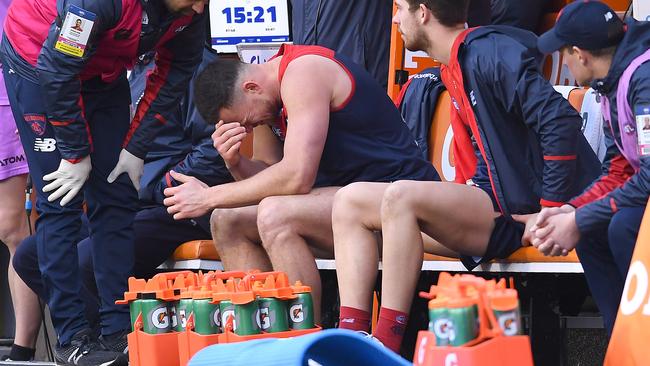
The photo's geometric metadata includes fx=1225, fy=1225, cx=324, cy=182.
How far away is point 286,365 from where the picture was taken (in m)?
2.35

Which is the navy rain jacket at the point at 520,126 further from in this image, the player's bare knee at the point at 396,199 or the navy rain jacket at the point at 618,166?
the player's bare knee at the point at 396,199

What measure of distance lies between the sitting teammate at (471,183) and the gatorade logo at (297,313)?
39cm

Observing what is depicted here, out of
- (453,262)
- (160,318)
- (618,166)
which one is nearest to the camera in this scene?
(618,166)

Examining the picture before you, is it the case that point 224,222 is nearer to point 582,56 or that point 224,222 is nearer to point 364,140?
point 364,140

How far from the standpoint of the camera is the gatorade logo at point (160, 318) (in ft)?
12.7

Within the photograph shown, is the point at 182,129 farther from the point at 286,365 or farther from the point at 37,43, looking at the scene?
the point at 286,365

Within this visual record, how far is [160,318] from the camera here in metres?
3.89

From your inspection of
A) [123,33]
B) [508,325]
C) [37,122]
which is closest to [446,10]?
[123,33]

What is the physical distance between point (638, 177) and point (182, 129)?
9.60 feet

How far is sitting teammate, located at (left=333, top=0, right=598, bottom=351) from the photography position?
380cm

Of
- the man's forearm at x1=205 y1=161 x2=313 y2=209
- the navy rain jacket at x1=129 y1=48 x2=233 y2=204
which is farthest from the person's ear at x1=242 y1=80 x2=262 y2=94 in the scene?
the navy rain jacket at x1=129 y1=48 x2=233 y2=204

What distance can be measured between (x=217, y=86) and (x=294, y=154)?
43 cm

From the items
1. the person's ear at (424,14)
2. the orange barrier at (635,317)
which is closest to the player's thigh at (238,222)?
the person's ear at (424,14)

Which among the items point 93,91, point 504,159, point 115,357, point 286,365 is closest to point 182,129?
point 93,91
